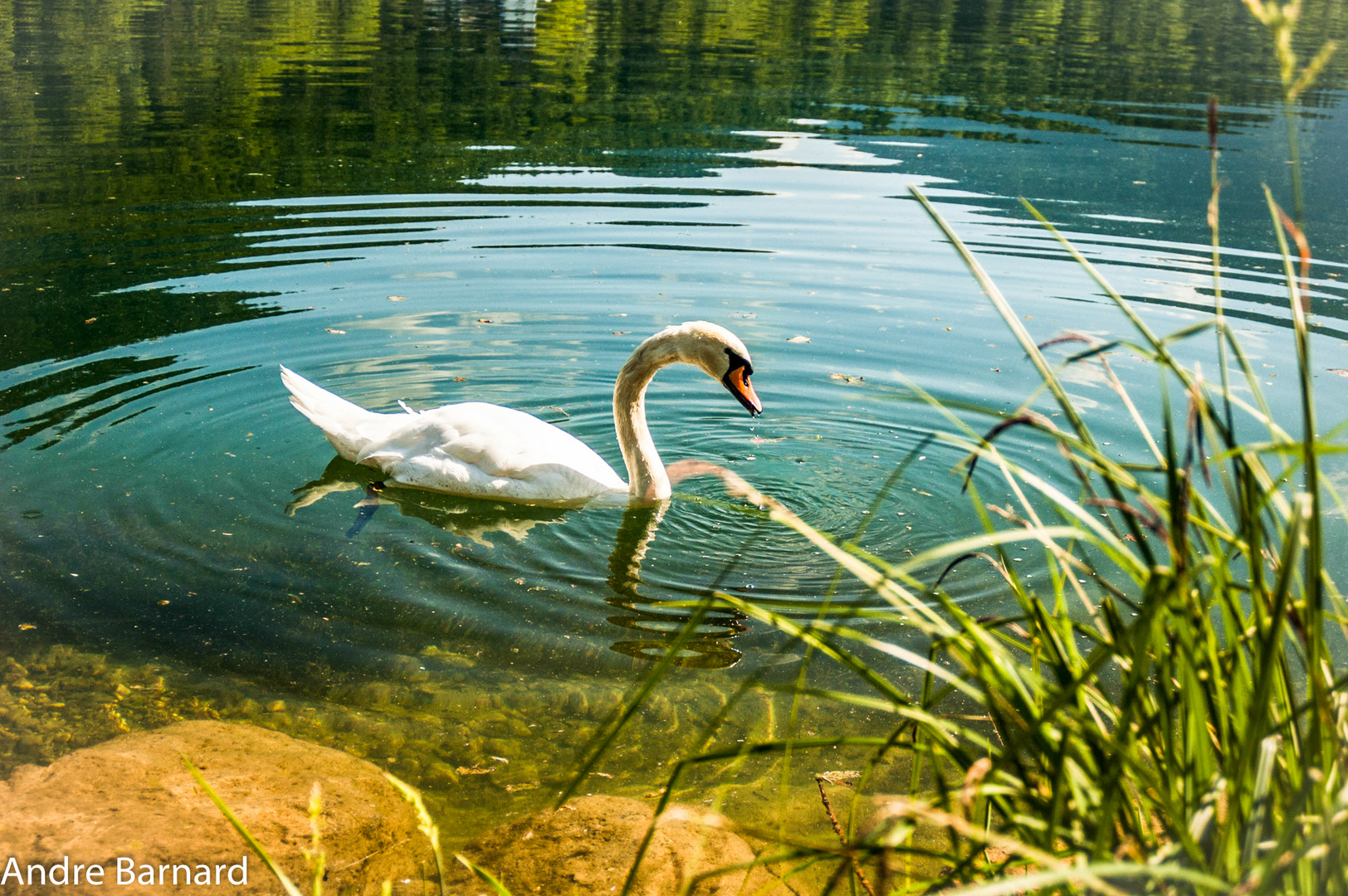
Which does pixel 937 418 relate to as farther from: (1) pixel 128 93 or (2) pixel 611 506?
(1) pixel 128 93

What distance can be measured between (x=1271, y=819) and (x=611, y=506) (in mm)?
4669

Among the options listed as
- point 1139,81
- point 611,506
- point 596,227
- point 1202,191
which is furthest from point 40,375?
point 1139,81

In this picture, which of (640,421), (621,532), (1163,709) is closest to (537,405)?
(640,421)

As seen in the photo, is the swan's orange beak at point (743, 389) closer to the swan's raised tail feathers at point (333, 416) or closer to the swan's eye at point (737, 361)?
the swan's eye at point (737, 361)

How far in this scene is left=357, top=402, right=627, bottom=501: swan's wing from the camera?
5.87 metres

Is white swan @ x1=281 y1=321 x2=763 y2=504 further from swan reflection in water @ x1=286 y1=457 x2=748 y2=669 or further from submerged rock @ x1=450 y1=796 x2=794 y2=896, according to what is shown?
submerged rock @ x1=450 y1=796 x2=794 y2=896

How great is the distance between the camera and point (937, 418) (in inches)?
277

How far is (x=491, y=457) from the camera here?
5883 mm

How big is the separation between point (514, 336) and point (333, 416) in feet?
7.44

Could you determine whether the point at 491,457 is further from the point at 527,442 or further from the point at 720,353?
the point at 720,353

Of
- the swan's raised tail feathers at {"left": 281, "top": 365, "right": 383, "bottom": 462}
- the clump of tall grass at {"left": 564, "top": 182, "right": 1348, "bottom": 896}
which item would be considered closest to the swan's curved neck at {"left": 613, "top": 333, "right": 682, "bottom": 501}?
the swan's raised tail feathers at {"left": 281, "top": 365, "right": 383, "bottom": 462}

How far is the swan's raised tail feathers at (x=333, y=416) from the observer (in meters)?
6.29

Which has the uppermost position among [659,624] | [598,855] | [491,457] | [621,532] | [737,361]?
[737,361]

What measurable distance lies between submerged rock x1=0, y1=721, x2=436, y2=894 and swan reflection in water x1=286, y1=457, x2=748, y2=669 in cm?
141
